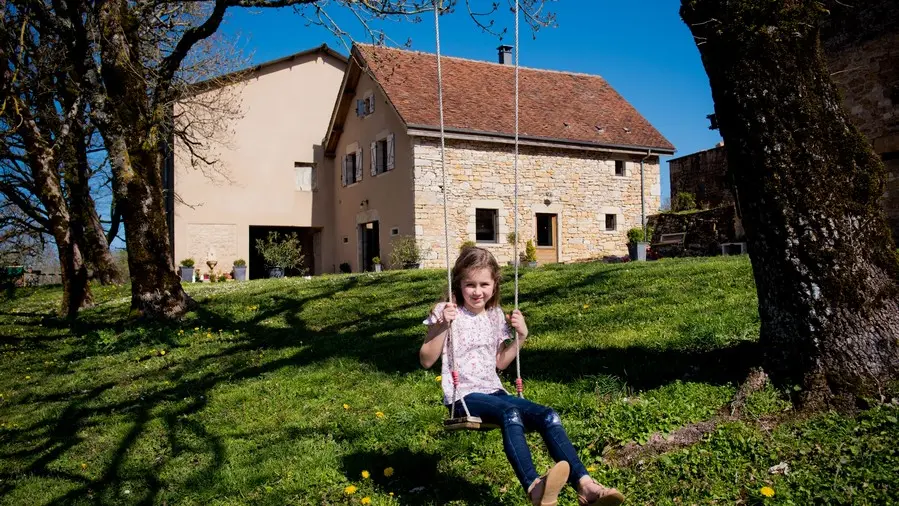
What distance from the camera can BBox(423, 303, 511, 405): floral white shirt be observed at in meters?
4.00

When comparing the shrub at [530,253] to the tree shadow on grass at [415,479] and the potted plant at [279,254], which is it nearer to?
the potted plant at [279,254]

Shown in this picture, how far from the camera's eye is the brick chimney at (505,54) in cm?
2734

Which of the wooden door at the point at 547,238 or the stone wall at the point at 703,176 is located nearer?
the wooden door at the point at 547,238

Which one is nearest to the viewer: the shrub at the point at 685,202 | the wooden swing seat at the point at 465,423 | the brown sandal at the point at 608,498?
the brown sandal at the point at 608,498

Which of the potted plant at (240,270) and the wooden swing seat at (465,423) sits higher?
the potted plant at (240,270)

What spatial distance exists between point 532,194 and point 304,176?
9481 mm

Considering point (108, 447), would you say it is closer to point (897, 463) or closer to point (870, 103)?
point (897, 463)

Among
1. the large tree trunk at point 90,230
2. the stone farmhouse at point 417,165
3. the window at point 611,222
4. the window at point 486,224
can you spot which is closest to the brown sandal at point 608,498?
the stone farmhouse at point 417,165

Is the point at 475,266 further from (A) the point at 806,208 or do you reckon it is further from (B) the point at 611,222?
(B) the point at 611,222

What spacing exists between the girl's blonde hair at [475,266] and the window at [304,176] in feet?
77.3

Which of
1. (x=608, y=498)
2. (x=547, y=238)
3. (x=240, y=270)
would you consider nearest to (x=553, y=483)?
(x=608, y=498)

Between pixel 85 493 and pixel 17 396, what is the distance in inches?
156

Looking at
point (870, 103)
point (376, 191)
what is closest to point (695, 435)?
point (870, 103)

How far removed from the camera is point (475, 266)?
4.05m
